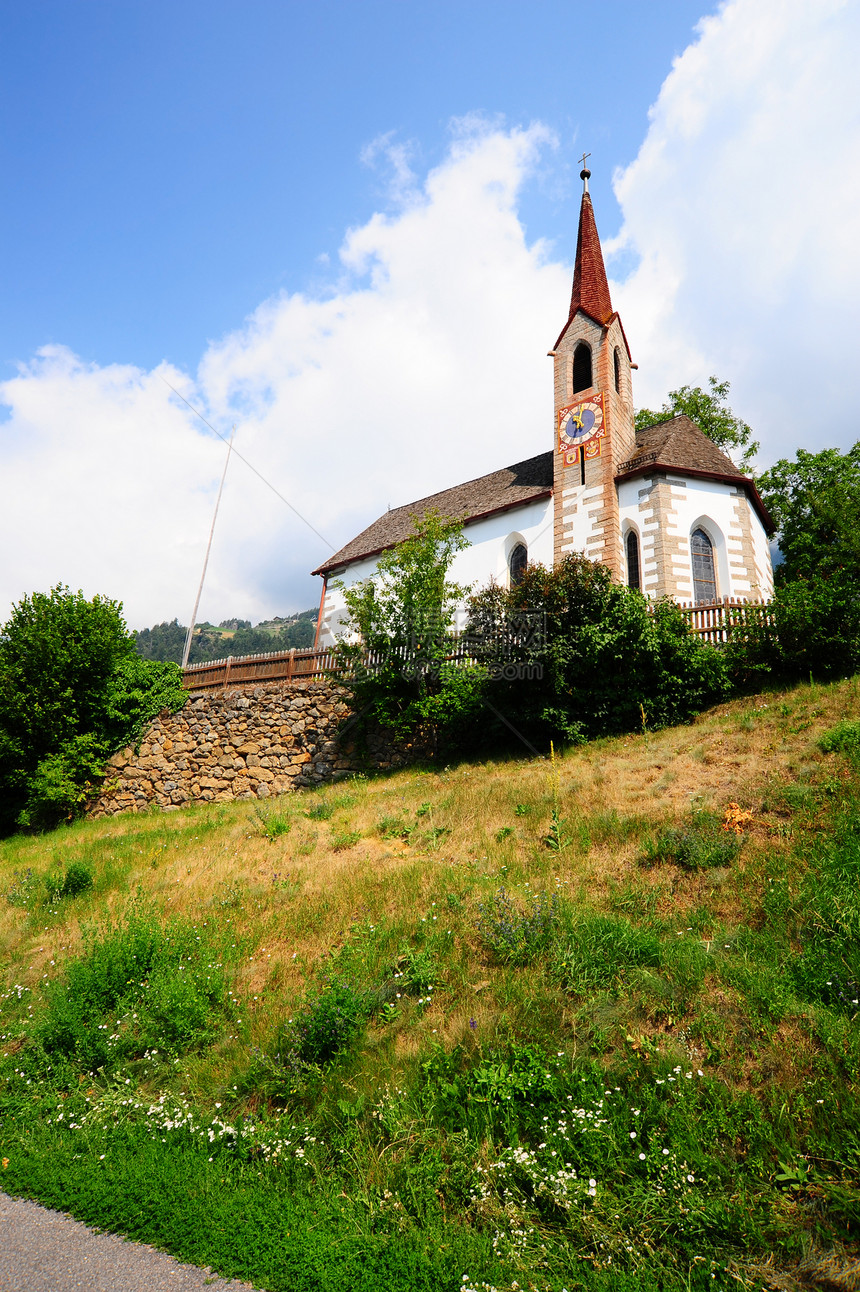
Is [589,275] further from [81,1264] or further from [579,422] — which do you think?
[81,1264]

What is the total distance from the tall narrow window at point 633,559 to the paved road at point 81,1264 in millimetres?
20270

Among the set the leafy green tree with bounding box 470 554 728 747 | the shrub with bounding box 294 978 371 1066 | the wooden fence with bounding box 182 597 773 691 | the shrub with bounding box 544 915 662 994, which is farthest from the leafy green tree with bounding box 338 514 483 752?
the shrub with bounding box 294 978 371 1066

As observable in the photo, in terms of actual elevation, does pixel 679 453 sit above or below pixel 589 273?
below

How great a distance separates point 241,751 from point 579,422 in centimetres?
1635

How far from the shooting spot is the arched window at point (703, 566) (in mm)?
21234

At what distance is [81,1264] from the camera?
158 inches

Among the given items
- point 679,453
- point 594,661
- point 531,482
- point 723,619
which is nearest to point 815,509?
point 679,453

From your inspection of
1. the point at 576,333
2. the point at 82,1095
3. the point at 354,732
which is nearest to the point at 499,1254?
the point at 82,1095

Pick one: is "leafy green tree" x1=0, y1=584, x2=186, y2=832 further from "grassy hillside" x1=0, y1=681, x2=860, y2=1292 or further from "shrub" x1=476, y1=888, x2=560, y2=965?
"shrub" x1=476, y1=888, x2=560, y2=965

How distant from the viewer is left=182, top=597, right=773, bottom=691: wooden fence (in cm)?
1485

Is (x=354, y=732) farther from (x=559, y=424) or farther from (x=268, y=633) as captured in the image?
(x=268, y=633)

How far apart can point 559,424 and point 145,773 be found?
18.9 meters

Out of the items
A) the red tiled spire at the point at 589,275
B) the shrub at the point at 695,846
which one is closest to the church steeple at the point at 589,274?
the red tiled spire at the point at 589,275

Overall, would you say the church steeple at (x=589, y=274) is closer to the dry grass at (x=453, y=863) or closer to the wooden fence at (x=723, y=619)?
the wooden fence at (x=723, y=619)
